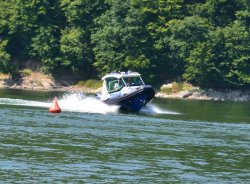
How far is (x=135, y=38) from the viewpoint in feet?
362

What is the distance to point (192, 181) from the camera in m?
37.9

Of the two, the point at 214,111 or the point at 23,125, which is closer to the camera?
the point at 23,125

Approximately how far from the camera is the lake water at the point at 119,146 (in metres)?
38.8

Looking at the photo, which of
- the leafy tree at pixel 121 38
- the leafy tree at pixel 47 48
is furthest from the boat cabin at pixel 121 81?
the leafy tree at pixel 47 48

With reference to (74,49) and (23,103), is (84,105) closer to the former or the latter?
(23,103)

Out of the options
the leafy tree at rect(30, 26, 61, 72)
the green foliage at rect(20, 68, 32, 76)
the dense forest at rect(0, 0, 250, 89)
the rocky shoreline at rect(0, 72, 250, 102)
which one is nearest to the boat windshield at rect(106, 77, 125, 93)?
the rocky shoreline at rect(0, 72, 250, 102)

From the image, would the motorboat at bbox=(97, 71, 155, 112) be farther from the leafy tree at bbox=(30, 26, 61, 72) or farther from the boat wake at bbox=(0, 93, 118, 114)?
the leafy tree at bbox=(30, 26, 61, 72)

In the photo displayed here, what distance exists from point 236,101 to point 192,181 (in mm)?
66357

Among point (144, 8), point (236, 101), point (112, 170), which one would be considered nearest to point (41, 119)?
point (112, 170)

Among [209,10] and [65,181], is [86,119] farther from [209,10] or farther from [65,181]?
[209,10]

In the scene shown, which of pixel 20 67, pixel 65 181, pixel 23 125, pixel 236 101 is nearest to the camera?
pixel 65 181

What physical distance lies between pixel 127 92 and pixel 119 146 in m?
24.9

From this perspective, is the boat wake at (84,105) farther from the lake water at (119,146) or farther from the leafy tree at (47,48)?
the leafy tree at (47,48)

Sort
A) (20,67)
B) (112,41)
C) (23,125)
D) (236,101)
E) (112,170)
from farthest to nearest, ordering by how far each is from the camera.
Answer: (20,67)
(112,41)
(236,101)
(23,125)
(112,170)
